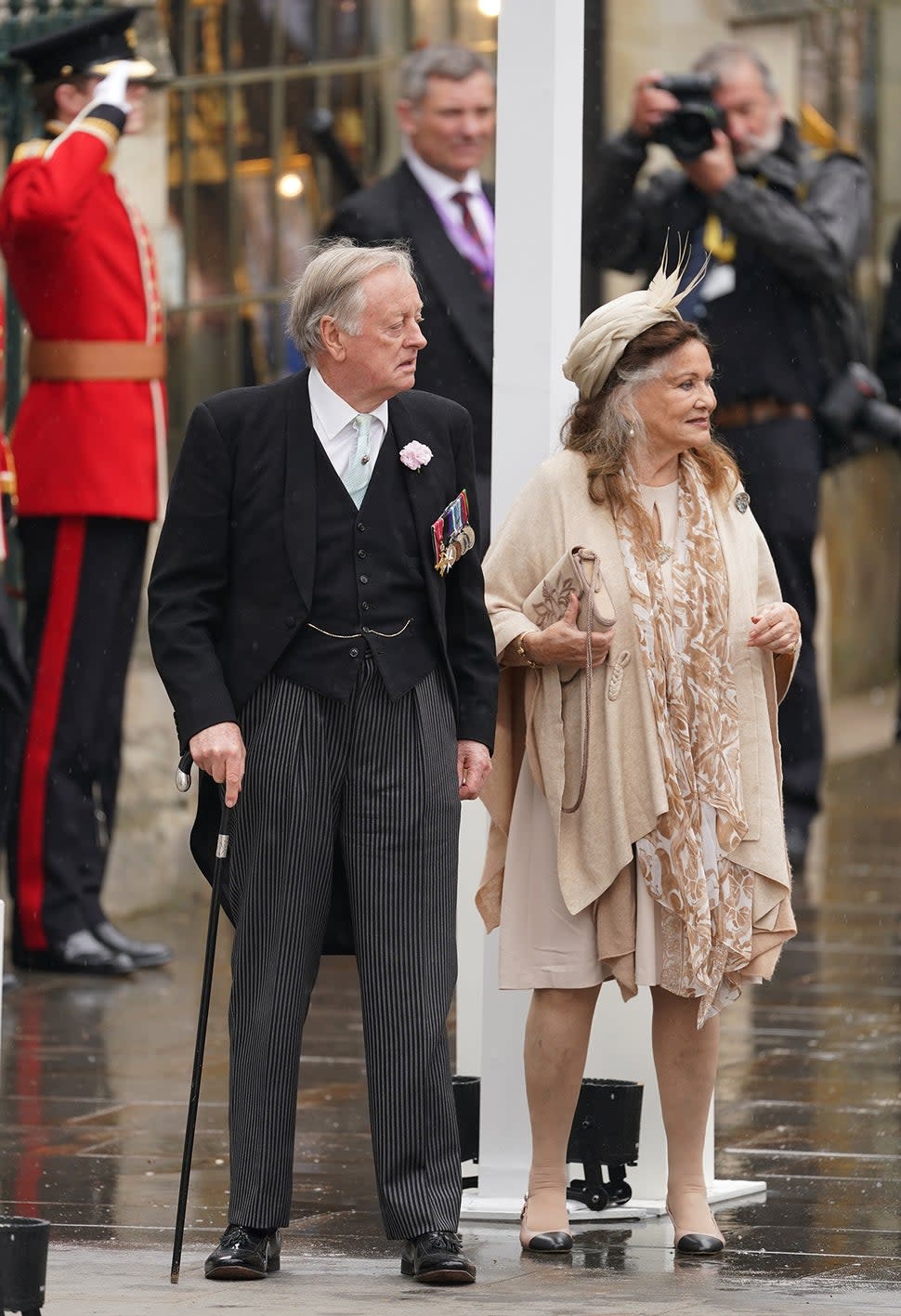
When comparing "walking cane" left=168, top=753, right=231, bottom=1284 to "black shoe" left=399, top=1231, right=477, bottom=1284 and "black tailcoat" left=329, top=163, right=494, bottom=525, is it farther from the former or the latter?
"black tailcoat" left=329, top=163, right=494, bottom=525

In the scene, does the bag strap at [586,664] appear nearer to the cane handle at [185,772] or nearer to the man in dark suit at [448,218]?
the cane handle at [185,772]

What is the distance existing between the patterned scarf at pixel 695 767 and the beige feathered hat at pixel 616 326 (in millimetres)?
336

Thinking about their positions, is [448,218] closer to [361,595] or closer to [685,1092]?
[361,595]

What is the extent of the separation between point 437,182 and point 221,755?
369 cm

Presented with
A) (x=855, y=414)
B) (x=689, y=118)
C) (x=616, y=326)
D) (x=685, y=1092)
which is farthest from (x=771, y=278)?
(x=685, y=1092)

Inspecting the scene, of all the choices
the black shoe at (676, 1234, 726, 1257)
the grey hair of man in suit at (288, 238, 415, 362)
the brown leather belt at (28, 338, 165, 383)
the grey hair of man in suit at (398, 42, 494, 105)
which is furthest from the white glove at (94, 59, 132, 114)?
the black shoe at (676, 1234, 726, 1257)

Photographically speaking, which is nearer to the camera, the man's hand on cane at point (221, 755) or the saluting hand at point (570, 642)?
the man's hand on cane at point (221, 755)

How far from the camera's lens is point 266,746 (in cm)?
507

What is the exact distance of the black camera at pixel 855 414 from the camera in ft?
33.7

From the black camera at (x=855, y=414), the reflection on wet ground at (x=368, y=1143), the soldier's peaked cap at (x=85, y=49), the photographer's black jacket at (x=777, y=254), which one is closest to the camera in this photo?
the reflection on wet ground at (x=368, y=1143)

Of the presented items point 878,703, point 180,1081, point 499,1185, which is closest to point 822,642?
point 878,703

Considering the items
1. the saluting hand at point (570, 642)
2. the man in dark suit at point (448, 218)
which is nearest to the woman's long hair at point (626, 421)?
the saluting hand at point (570, 642)

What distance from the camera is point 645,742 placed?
5.22 m

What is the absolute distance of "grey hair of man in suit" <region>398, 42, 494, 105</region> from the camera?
834 centimetres
